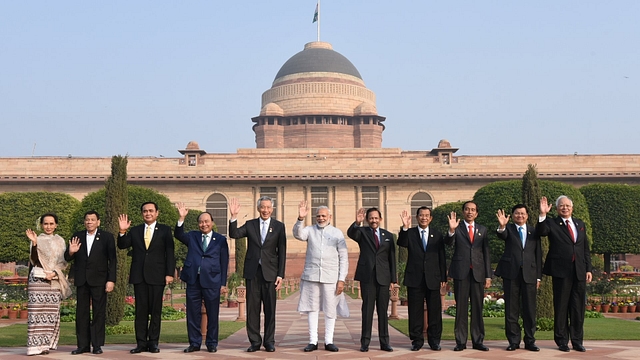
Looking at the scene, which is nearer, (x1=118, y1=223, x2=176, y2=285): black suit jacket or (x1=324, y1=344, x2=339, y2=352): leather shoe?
(x1=324, y1=344, x2=339, y2=352): leather shoe

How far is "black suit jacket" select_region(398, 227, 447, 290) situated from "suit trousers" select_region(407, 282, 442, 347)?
0.35ft

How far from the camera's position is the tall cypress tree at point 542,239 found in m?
12.8

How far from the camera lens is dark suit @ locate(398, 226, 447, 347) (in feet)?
28.5

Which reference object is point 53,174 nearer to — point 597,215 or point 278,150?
point 278,150

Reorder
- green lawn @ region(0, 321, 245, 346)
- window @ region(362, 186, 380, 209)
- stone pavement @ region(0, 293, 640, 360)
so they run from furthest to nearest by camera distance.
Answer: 1. window @ region(362, 186, 380, 209)
2. green lawn @ region(0, 321, 245, 346)
3. stone pavement @ region(0, 293, 640, 360)

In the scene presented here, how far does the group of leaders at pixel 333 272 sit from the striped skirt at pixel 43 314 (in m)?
0.31

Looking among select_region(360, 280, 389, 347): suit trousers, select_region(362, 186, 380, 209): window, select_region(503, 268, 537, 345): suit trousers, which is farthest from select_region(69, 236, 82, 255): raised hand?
select_region(362, 186, 380, 209): window

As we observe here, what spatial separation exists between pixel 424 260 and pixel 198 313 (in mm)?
2968

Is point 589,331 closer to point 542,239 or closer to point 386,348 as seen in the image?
point 542,239

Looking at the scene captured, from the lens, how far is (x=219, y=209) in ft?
144

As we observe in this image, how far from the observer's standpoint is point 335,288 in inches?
344

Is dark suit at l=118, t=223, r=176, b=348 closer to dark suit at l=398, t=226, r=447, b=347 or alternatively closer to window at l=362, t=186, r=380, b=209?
dark suit at l=398, t=226, r=447, b=347

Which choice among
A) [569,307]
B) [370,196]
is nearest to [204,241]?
[569,307]

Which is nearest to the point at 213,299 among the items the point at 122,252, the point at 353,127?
the point at 122,252
